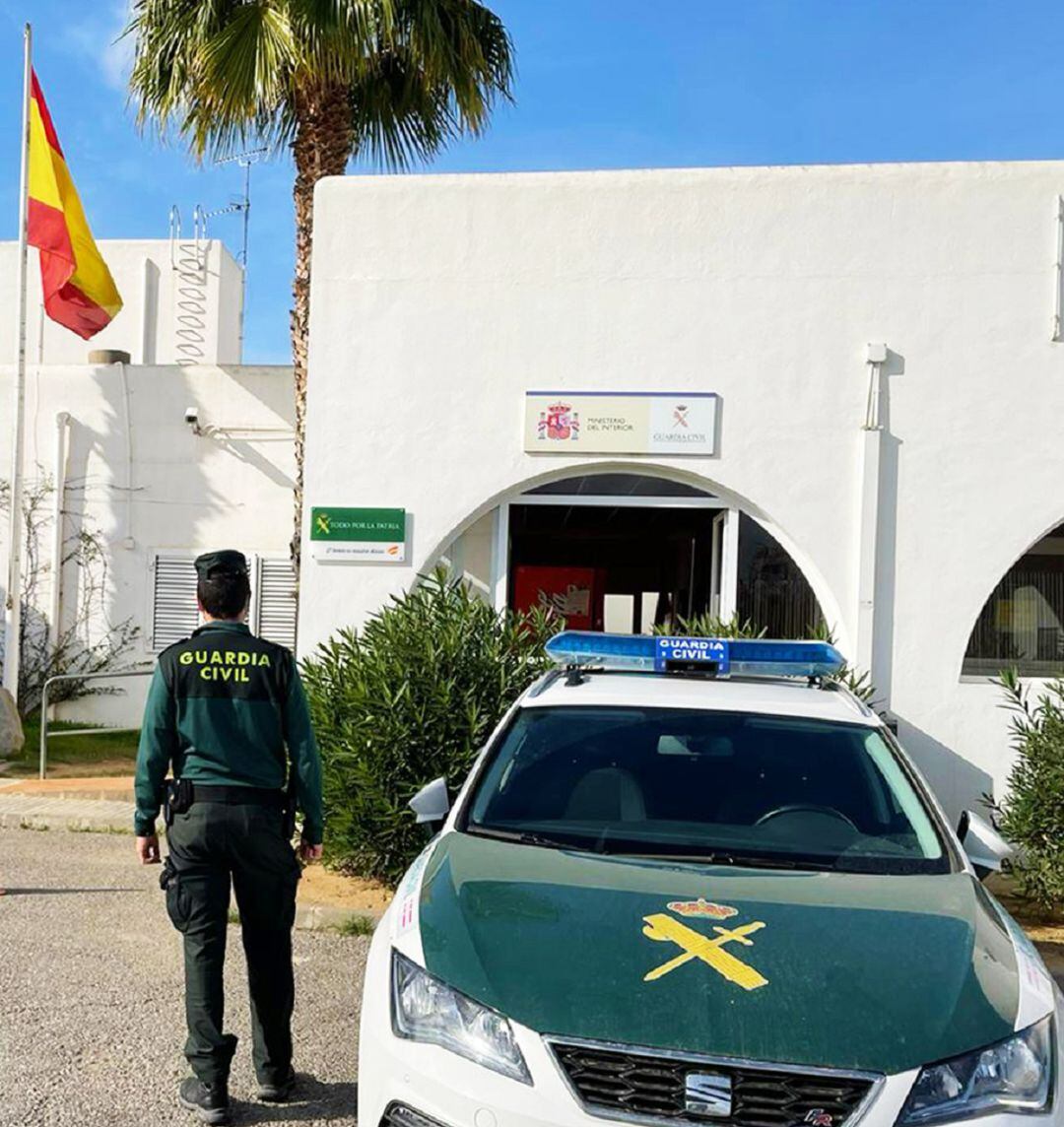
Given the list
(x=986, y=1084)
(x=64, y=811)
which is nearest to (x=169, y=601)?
(x=64, y=811)

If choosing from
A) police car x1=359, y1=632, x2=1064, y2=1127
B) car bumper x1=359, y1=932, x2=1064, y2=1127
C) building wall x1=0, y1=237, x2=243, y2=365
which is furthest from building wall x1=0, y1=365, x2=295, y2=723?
car bumper x1=359, y1=932, x2=1064, y2=1127

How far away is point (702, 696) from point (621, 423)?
→ 13.5ft

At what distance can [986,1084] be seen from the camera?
264 cm

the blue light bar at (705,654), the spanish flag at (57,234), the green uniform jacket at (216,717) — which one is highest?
the spanish flag at (57,234)

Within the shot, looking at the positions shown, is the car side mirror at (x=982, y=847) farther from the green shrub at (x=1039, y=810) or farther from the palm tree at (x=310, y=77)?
the palm tree at (x=310, y=77)

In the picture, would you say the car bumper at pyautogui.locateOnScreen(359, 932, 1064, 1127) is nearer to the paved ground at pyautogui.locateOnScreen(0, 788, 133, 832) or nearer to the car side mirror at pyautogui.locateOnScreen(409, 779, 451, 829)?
the car side mirror at pyautogui.locateOnScreen(409, 779, 451, 829)

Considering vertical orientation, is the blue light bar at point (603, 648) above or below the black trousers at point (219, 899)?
above

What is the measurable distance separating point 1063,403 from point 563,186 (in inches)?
152

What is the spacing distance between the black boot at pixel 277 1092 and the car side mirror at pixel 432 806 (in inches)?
40.6

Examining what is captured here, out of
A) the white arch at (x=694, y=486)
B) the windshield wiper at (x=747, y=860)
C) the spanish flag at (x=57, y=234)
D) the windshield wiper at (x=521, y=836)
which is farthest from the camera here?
the spanish flag at (x=57, y=234)

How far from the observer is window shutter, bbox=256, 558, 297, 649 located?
1266cm

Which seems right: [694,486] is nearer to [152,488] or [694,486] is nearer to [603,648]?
[603,648]

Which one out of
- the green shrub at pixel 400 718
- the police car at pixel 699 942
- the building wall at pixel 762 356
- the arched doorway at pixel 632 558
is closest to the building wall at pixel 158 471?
the arched doorway at pixel 632 558

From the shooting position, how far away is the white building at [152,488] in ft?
41.5
